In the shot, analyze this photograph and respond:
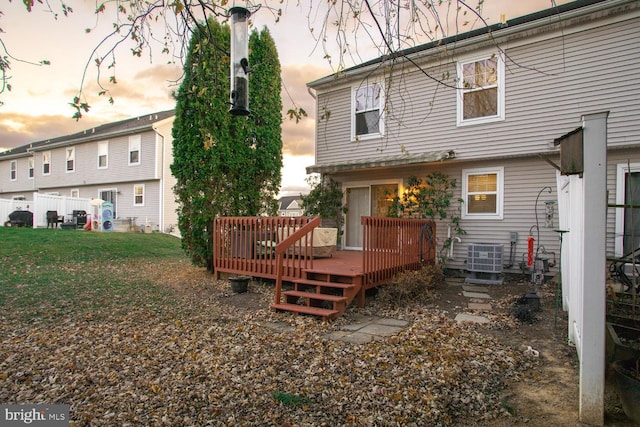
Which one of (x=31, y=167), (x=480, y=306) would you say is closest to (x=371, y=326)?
(x=480, y=306)

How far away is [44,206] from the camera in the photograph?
20547 mm

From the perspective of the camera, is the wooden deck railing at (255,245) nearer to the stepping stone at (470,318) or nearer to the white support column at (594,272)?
the stepping stone at (470,318)

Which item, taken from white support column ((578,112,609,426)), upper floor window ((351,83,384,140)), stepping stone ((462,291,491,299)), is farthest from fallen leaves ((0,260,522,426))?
upper floor window ((351,83,384,140))

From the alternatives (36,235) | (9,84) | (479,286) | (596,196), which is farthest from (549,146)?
(36,235)

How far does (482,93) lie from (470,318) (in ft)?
19.1

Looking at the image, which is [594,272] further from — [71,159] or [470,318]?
[71,159]

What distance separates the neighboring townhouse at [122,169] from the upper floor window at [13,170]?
8.93 ft

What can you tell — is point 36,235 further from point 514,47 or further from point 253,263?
point 514,47

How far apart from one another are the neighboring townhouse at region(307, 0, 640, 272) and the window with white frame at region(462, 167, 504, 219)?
0.02 metres

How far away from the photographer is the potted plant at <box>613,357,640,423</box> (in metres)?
2.69

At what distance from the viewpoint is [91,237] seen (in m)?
14.5

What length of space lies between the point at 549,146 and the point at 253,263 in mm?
6663

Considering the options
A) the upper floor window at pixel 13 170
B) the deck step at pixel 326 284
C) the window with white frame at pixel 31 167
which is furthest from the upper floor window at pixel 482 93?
the upper floor window at pixel 13 170

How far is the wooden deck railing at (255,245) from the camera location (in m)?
7.00
